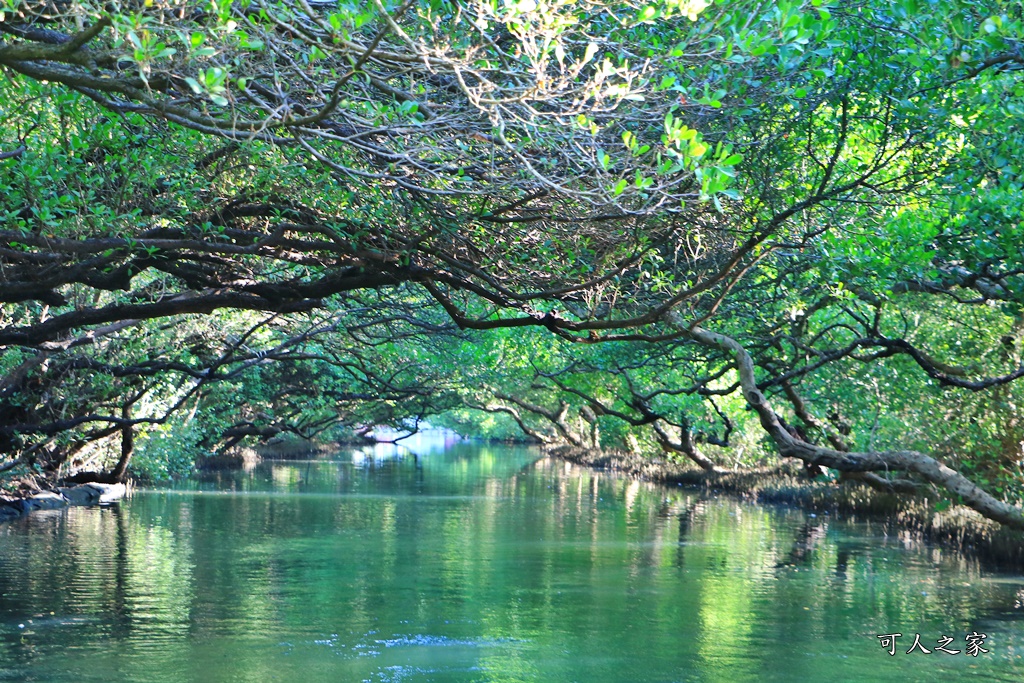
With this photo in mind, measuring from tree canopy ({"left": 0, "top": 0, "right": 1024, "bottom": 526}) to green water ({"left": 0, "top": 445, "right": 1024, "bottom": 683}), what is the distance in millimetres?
2394

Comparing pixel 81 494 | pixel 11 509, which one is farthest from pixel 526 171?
pixel 81 494

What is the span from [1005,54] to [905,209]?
13.4 feet

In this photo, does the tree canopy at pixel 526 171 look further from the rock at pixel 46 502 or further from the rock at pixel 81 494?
the rock at pixel 81 494

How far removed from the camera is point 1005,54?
9570mm

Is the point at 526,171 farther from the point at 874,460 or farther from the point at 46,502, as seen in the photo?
the point at 46,502

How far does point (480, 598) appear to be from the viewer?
1265 cm

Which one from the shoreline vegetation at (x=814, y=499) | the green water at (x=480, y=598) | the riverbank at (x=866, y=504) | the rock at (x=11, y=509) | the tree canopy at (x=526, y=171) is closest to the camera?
the tree canopy at (x=526, y=171)

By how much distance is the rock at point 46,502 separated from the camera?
21.0 meters

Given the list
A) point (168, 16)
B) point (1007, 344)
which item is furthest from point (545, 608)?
point (1007, 344)

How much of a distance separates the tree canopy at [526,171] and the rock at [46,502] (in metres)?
3.61

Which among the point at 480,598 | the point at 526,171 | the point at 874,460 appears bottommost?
the point at 480,598

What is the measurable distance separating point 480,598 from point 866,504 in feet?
42.8

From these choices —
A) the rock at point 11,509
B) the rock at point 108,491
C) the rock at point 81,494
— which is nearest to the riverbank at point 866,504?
the rock at point 108,491

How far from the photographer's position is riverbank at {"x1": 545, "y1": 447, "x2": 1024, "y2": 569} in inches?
636
